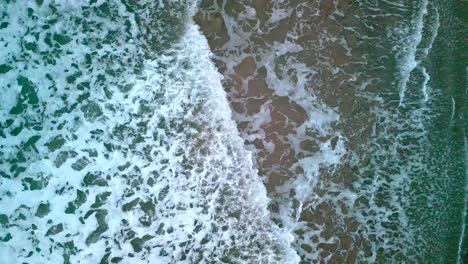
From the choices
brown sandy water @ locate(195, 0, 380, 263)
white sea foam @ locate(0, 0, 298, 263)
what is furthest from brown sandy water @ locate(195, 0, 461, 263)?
white sea foam @ locate(0, 0, 298, 263)

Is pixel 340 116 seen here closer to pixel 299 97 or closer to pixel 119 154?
pixel 299 97

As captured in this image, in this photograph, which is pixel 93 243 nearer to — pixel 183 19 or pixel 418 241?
pixel 183 19

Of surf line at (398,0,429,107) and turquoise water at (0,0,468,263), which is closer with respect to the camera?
turquoise water at (0,0,468,263)

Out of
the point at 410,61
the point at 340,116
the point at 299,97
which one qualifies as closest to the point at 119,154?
the point at 299,97

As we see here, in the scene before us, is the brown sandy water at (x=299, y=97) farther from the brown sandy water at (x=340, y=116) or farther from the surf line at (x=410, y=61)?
the surf line at (x=410, y=61)

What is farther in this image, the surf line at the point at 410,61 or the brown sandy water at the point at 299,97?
the surf line at the point at 410,61

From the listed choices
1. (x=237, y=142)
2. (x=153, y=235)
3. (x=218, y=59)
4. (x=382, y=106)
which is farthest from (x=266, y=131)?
(x=153, y=235)

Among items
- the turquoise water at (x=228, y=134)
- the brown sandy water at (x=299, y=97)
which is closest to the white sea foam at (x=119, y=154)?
the turquoise water at (x=228, y=134)

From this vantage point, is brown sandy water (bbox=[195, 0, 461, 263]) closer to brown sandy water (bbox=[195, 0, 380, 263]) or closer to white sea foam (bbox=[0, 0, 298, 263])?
brown sandy water (bbox=[195, 0, 380, 263])

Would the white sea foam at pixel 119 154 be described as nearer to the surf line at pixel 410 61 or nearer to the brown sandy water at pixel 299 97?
the brown sandy water at pixel 299 97
